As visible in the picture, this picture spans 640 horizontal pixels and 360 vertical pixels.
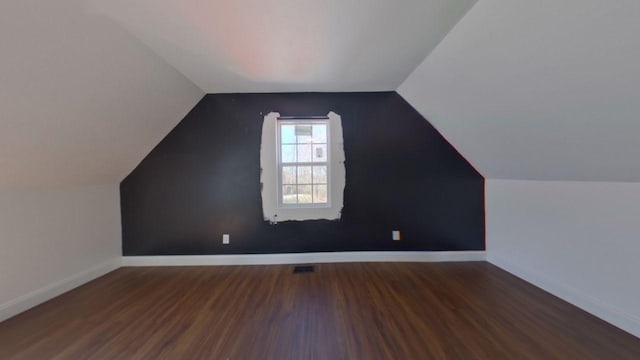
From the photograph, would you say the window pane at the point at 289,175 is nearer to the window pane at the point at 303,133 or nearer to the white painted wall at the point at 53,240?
the window pane at the point at 303,133

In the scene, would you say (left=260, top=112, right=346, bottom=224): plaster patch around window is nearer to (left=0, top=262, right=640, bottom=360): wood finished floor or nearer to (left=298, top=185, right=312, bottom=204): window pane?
(left=298, top=185, right=312, bottom=204): window pane

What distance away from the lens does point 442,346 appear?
170 centimetres

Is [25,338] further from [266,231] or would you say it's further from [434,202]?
[434,202]

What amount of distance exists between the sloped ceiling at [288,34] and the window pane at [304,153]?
2.98ft

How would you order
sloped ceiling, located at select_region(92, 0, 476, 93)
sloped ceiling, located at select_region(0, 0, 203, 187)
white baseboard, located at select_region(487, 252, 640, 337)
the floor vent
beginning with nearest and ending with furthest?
sloped ceiling, located at select_region(0, 0, 203, 187) < sloped ceiling, located at select_region(92, 0, 476, 93) < white baseboard, located at select_region(487, 252, 640, 337) < the floor vent

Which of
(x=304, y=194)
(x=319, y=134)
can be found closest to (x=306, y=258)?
(x=304, y=194)

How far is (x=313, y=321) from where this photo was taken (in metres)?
1.98

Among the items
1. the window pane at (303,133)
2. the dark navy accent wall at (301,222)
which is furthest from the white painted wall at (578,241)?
the window pane at (303,133)

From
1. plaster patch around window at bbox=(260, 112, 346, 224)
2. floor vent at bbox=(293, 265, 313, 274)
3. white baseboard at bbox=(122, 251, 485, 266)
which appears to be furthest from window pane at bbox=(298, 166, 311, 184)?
floor vent at bbox=(293, 265, 313, 274)

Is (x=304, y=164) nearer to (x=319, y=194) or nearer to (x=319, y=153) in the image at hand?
(x=319, y=153)

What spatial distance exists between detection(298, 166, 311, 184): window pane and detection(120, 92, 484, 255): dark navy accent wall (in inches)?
20.6

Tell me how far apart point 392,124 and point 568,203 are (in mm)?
1859

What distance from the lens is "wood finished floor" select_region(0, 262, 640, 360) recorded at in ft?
5.47

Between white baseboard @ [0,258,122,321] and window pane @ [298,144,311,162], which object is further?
window pane @ [298,144,311,162]
